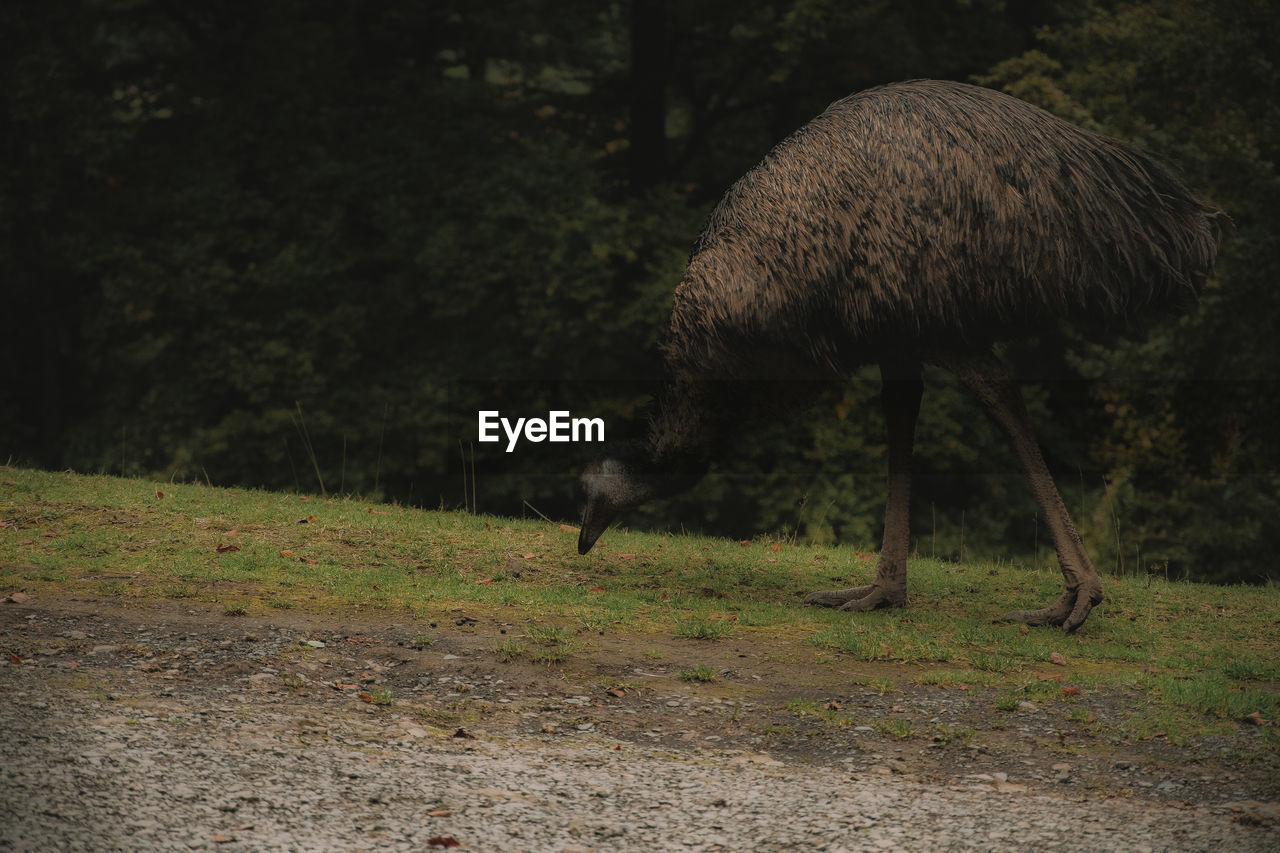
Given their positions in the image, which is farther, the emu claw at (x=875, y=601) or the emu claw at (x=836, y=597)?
the emu claw at (x=836, y=597)

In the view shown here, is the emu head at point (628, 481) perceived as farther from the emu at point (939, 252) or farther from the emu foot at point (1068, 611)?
the emu foot at point (1068, 611)

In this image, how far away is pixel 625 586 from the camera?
8.09 m

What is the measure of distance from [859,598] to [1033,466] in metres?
1.35

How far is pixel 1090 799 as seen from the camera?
4602 mm

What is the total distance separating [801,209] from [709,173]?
46.8 ft

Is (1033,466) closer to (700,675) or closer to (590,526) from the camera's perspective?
(700,675)

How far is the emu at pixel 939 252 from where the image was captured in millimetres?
6785

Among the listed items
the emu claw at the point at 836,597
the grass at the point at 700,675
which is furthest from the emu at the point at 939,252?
the grass at the point at 700,675

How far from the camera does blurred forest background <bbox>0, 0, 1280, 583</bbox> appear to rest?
18.2m

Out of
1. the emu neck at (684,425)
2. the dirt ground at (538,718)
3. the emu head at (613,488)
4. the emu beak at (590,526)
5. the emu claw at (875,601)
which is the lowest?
the dirt ground at (538,718)

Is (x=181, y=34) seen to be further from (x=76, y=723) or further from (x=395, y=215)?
(x=76, y=723)

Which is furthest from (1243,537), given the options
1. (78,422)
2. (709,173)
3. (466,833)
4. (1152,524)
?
(78,422)

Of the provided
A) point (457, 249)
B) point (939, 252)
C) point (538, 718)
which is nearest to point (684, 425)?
point (939, 252)

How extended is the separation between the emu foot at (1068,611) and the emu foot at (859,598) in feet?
2.06
